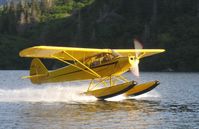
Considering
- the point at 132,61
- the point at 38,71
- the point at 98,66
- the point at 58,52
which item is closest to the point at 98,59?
the point at 98,66

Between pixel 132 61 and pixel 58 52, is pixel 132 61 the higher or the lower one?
the lower one

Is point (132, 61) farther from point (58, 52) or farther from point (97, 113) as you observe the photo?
point (97, 113)

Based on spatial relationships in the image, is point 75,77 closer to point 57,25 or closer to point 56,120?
point 56,120

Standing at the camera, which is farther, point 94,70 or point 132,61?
point 94,70

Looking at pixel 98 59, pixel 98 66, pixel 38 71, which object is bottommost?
pixel 38 71

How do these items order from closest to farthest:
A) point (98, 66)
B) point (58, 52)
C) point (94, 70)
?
point (58, 52) < point (98, 66) < point (94, 70)

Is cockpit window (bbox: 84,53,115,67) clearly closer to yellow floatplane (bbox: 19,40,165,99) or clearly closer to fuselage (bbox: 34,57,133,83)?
yellow floatplane (bbox: 19,40,165,99)

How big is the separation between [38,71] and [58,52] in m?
4.17

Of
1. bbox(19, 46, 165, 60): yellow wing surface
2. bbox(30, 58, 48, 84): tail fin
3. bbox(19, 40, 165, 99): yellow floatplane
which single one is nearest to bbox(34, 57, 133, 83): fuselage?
bbox(19, 40, 165, 99): yellow floatplane

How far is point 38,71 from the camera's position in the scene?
1141 inches

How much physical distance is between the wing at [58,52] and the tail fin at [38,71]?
2.58 meters

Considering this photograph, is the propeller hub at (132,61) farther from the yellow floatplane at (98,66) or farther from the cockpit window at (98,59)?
the cockpit window at (98,59)

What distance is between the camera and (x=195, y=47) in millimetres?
85125

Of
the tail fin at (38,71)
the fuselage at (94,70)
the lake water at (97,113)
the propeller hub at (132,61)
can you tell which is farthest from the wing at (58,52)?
the tail fin at (38,71)
